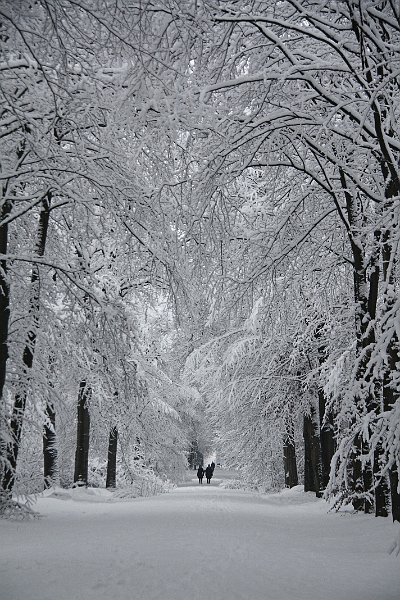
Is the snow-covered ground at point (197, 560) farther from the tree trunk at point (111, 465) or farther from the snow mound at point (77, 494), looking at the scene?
the tree trunk at point (111, 465)

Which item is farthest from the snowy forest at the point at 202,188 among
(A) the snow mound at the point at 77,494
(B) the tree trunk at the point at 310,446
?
(B) the tree trunk at the point at 310,446

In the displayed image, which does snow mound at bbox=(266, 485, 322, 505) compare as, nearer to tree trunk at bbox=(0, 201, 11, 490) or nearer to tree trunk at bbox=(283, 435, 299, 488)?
tree trunk at bbox=(283, 435, 299, 488)

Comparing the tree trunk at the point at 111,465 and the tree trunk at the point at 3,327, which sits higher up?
the tree trunk at the point at 3,327

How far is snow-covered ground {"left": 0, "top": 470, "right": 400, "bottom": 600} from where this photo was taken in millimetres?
4320

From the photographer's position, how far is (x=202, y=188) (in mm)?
7508

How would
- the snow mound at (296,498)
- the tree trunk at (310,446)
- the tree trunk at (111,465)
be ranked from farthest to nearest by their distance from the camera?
1. the tree trunk at (111,465)
2. the tree trunk at (310,446)
3. the snow mound at (296,498)

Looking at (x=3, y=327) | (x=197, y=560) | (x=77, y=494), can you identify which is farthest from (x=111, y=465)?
(x=197, y=560)

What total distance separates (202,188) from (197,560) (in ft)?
15.3

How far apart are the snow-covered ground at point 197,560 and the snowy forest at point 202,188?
0.98 metres

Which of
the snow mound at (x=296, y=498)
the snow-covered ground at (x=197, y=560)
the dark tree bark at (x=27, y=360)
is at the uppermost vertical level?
the dark tree bark at (x=27, y=360)

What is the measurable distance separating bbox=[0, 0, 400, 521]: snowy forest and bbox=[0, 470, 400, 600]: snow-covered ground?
0.98 meters

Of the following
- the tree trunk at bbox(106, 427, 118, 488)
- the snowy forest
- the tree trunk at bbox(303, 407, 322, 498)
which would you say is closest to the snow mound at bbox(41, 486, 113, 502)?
the snowy forest

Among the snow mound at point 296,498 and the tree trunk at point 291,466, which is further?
the tree trunk at point 291,466

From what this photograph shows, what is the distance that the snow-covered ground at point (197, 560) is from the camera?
14.2ft
